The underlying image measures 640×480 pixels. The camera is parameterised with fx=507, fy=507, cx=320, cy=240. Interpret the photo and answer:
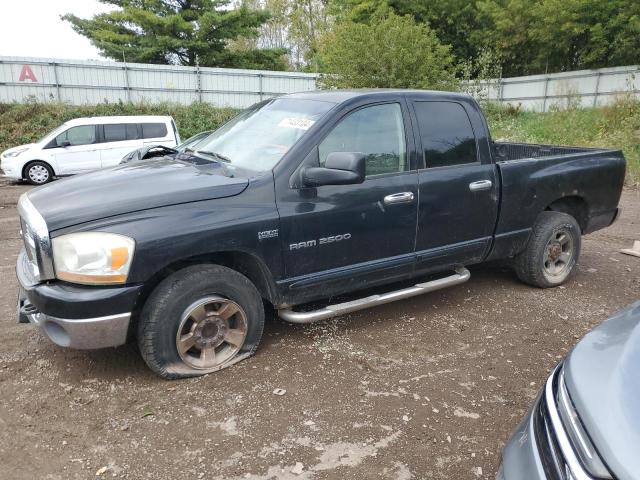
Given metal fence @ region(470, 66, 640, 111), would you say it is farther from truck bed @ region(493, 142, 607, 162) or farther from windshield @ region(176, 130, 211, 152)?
windshield @ region(176, 130, 211, 152)

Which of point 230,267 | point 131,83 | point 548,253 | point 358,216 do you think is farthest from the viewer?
point 131,83

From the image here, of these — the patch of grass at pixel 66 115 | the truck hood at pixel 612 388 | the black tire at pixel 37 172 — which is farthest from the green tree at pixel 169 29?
the truck hood at pixel 612 388

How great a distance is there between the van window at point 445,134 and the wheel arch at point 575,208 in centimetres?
137

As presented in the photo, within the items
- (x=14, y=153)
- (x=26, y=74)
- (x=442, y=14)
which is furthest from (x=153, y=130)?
(x=442, y=14)

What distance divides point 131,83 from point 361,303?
20.0 meters

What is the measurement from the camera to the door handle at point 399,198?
3.83 metres

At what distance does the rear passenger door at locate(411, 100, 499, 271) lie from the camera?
161 inches

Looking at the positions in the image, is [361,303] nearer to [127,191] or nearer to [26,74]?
[127,191]

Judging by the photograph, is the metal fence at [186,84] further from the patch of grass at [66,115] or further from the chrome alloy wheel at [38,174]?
the chrome alloy wheel at [38,174]

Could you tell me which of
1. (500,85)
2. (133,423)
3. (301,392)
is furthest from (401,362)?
(500,85)

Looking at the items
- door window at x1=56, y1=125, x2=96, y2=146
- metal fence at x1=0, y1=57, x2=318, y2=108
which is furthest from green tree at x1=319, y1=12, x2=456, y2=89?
door window at x1=56, y1=125, x2=96, y2=146

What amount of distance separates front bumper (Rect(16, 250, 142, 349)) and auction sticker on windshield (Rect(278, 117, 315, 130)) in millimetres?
1624

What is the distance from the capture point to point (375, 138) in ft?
12.9

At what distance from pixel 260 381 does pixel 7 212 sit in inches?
318
